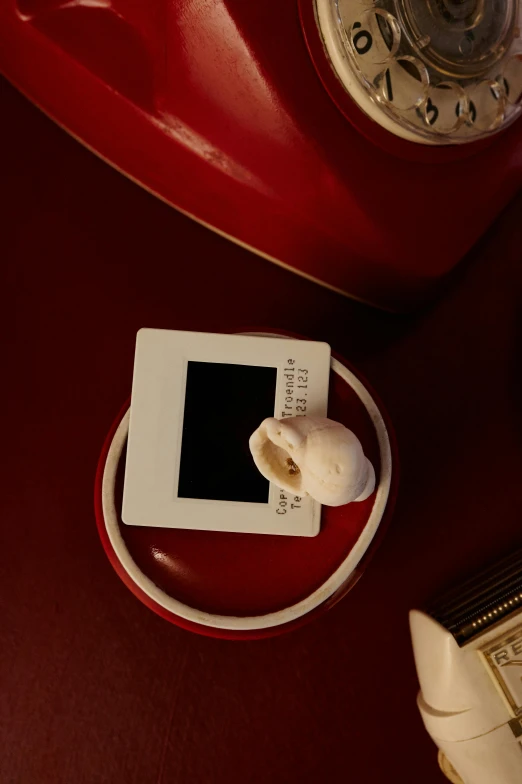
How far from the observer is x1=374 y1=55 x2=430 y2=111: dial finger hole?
0.56 m

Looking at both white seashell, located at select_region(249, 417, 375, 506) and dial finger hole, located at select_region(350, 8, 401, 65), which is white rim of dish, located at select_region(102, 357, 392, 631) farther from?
dial finger hole, located at select_region(350, 8, 401, 65)

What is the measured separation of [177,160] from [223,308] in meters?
0.21

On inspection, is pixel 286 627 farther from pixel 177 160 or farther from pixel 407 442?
pixel 177 160

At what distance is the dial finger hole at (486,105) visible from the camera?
0.59m

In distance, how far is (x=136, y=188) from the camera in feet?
2.72

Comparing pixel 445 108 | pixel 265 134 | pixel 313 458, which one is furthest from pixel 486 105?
pixel 313 458

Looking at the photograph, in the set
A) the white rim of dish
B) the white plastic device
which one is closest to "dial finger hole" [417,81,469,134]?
the white rim of dish

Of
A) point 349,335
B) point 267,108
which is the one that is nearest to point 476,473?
point 349,335

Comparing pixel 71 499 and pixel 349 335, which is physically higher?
pixel 349 335

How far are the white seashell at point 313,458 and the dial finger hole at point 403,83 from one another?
0.95 feet

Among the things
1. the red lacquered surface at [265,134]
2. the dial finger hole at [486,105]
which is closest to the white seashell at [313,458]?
the red lacquered surface at [265,134]

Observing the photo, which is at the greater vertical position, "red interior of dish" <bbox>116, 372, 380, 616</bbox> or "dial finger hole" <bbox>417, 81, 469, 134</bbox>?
"dial finger hole" <bbox>417, 81, 469, 134</bbox>

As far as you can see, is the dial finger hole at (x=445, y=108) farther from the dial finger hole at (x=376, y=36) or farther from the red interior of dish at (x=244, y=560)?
the red interior of dish at (x=244, y=560)

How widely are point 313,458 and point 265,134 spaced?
Answer: 0.29 metres
